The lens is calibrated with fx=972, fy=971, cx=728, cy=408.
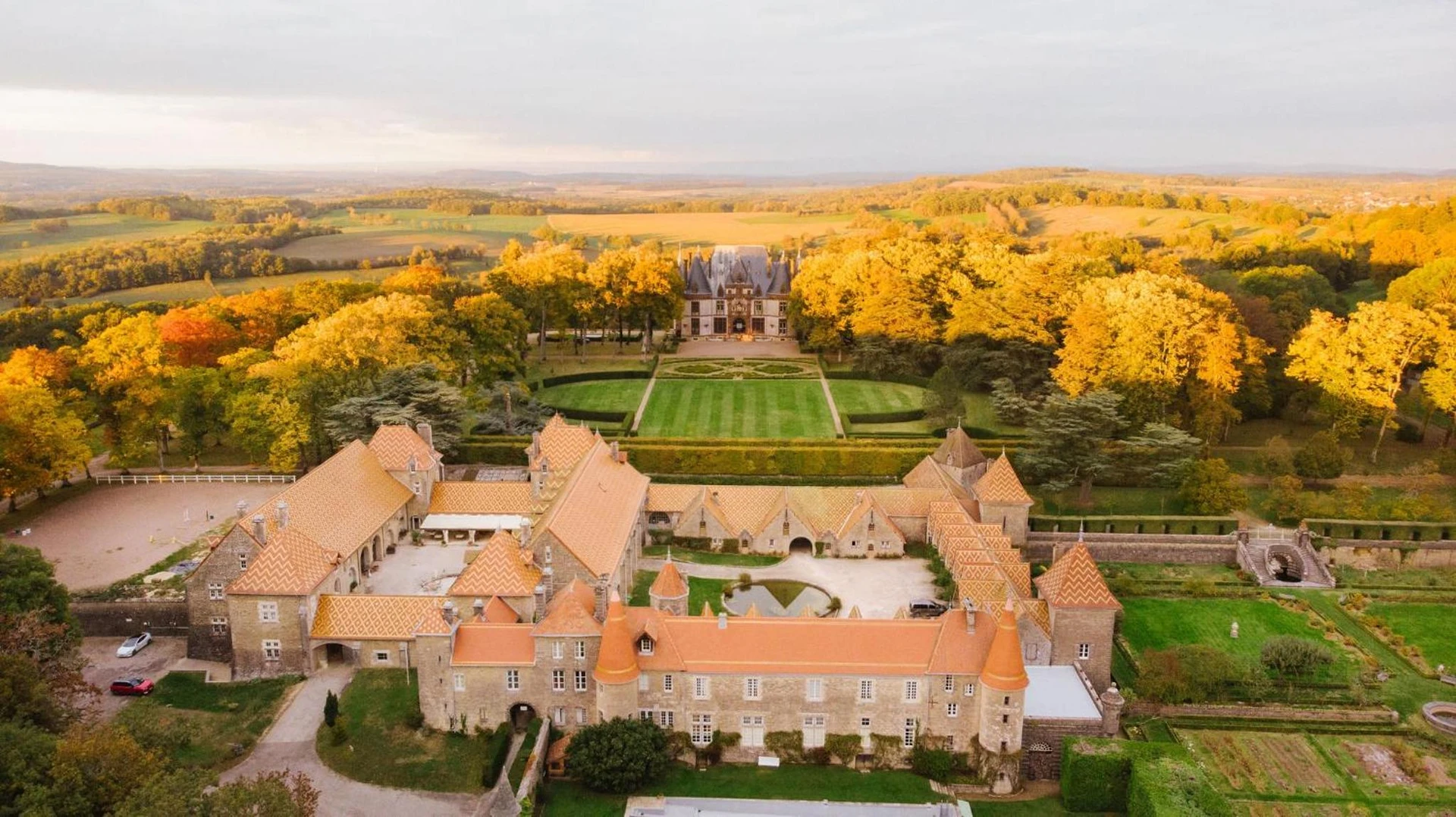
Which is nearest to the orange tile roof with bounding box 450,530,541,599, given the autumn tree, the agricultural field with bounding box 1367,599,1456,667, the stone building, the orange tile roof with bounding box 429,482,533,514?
the orange tile roof with bounding box 429,482,533,514

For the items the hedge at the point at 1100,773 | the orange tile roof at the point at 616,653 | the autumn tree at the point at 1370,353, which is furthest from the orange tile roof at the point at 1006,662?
the autumn tree at the point at 1370,353

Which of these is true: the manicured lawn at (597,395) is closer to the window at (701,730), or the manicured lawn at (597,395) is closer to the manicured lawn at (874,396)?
the manicured lawn at (874,396)

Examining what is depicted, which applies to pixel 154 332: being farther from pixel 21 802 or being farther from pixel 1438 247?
pixel 1438 247

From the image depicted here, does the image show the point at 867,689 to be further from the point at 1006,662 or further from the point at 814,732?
the point at 1006,662

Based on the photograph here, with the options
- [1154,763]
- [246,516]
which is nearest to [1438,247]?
[1154,763]

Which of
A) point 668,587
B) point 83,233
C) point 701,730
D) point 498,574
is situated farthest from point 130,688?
point 83,233
